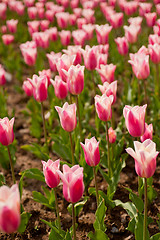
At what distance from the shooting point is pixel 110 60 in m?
5.98

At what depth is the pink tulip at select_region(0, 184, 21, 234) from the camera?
59.3 inches

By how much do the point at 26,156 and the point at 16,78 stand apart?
2559 mm

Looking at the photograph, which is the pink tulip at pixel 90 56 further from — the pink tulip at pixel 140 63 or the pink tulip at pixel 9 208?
the pink tulip at pixel 9 208

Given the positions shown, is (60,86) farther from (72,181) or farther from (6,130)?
(72,181)

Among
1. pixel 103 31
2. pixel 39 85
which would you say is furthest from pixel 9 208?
pixel 103 31

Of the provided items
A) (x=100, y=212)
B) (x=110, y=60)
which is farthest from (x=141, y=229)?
(x=110, y=60)

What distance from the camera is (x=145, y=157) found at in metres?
1.82

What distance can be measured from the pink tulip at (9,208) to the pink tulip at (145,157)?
0.64m

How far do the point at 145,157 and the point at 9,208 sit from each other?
2.53 feet

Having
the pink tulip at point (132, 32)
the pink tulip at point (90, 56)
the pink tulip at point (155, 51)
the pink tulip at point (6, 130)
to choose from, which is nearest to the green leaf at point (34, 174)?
the pink tulip at point (6, 130)

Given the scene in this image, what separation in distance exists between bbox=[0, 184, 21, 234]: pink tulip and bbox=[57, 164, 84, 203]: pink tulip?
35cm

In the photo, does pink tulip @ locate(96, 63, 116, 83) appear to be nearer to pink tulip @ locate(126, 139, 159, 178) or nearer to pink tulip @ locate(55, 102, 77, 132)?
pink tulip @ locate(55, 102, 77, 132)

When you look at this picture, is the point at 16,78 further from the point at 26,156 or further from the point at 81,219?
the point at 81,219

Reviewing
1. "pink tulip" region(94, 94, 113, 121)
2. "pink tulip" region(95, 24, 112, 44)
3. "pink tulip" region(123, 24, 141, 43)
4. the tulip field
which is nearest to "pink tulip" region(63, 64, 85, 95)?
the tulip field
